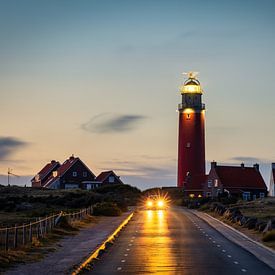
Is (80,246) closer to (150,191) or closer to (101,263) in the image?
(101,263)

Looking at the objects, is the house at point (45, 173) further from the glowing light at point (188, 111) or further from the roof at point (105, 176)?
the glowing light at point (188, 111)

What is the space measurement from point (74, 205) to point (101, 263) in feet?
181

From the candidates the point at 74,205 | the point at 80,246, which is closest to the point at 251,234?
the point at 80,246

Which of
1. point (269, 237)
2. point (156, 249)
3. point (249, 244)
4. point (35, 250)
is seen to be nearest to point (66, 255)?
point (35, 250)

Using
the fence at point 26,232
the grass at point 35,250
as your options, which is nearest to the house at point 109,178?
the fence at point 26,232

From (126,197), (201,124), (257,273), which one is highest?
(201,124)

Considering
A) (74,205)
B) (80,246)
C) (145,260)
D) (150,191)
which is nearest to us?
(145,260)

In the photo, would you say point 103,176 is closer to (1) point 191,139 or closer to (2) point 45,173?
(2) point 45,173

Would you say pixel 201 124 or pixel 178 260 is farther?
pixel 201 124

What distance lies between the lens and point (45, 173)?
12900 cm

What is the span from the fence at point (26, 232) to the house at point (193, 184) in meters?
57.7

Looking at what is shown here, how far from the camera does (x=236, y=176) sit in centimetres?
10194

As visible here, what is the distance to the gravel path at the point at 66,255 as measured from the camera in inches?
801

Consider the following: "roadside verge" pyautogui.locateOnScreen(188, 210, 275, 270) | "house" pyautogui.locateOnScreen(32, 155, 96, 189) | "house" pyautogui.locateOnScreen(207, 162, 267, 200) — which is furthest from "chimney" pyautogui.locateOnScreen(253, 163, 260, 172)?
"roadside verge" pyautogui.locateOnScreen(188, 210, 275, 270)
